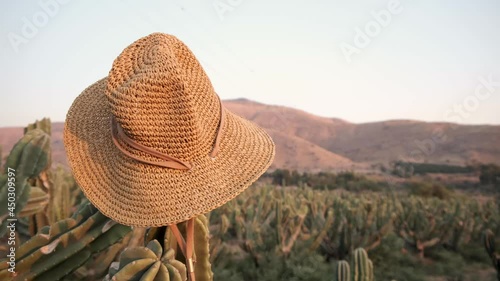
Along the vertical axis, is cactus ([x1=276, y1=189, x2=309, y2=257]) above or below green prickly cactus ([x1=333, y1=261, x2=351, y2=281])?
below

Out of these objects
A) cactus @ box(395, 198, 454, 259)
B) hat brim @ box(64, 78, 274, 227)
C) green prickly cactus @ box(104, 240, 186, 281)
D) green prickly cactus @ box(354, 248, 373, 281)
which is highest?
hat brim @ box(64, 78, 274, 227)

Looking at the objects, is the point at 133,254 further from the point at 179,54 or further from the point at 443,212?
the point at 443,212

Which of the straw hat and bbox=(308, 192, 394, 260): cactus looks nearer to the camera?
the straw hat

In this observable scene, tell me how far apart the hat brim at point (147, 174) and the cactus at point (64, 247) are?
1.62ft

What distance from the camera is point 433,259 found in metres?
7.09

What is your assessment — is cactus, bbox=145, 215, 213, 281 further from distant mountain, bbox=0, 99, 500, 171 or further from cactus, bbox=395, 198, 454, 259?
distant mountain, bbox=0, 99, 500, 171

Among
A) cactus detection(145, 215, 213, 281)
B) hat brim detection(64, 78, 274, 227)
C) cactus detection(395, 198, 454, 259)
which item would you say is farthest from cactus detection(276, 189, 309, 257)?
hat brim detection(64, 78, 274, 227)

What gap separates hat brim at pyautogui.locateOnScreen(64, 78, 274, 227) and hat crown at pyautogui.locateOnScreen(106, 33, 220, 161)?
0.23 ft

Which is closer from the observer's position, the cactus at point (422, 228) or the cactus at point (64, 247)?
the cactus at point (64, 247)

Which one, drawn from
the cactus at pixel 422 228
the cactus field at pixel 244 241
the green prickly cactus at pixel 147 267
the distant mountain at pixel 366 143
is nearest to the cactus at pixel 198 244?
the cactus field at pixel 244 241

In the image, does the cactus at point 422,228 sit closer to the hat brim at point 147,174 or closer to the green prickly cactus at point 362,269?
the green prickly cactus at point 362,269

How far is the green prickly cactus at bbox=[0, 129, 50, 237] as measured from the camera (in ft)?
7.43

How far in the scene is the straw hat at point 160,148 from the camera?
115 cm

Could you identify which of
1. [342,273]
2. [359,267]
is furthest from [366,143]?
[342,273]
